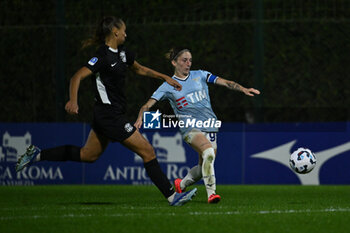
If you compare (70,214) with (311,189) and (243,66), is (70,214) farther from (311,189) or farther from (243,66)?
(243,66)

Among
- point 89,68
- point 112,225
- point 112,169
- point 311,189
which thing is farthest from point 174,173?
point 112,225

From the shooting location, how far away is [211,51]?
1364 cm

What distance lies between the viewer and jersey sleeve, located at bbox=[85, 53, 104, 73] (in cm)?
773

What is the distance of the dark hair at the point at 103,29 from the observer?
26.1ft

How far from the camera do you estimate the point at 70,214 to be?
7211 mm

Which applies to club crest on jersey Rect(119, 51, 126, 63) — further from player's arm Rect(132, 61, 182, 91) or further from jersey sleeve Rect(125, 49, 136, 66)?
player's arm Rect(132, 61, 182, 91)

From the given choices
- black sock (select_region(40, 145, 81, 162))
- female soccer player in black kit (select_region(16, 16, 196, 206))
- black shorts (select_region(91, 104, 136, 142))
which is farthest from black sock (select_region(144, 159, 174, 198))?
black sock (select_region(40, 145, 81, 162))

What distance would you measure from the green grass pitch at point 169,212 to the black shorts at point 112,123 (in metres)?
0.71

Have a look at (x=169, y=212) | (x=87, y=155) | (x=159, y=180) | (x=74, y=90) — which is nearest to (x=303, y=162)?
(x=159, y=180)

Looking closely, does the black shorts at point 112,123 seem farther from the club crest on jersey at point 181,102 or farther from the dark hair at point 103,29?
the club crest on jersey at point 181,102

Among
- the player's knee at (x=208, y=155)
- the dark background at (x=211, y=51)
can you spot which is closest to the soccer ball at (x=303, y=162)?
the player's knee at (x=208, y=155)

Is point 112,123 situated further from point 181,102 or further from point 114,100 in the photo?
point 181,102

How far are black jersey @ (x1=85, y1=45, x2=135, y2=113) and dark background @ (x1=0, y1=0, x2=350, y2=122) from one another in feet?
17.1

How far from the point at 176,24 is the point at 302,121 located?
8.78 feet
